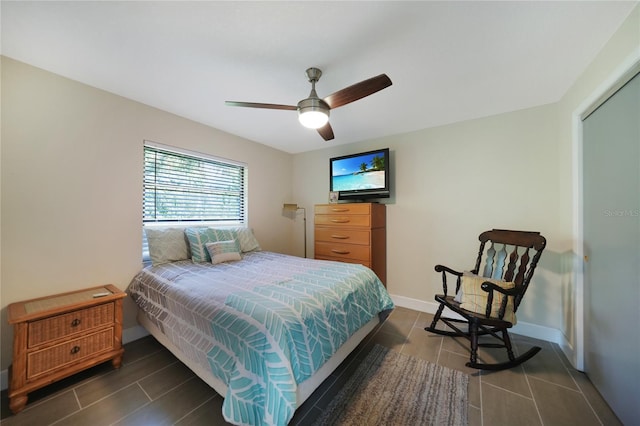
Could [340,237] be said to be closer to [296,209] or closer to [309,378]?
[296,209]

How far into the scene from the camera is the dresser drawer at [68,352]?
1.46 meters

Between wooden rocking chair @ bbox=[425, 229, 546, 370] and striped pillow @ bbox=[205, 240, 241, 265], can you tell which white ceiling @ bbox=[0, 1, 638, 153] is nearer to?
wooden rocking chair @ bbox=[425, 229, 546, 370]

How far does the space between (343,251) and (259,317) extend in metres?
1.92

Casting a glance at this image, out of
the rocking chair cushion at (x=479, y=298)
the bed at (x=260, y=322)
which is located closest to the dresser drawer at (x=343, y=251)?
the bed at (x=260, y=322)

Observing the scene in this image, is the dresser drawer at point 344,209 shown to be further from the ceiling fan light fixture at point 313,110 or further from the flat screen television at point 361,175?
the ceiling fan light fixture at point 313,110

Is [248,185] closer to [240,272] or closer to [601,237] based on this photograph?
[240,272]

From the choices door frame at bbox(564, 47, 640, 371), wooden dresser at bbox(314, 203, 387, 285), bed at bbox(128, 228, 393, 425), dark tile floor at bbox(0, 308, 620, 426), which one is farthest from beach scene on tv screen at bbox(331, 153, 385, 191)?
dark tile floor at bbox(0, 308, 620, 426)

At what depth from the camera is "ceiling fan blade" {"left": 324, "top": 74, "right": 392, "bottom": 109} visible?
1416 millimetres

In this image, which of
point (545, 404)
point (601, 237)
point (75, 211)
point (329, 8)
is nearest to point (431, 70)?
point (329, 8)

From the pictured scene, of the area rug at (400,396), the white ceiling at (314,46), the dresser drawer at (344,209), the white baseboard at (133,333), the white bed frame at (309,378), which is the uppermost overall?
the white ceiling at (314,46)

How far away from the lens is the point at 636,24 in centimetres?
121

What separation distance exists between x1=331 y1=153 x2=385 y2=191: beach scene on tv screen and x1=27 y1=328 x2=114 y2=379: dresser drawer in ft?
9.70

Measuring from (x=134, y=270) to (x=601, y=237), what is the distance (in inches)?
157

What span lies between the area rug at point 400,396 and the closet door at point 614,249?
0.84m
